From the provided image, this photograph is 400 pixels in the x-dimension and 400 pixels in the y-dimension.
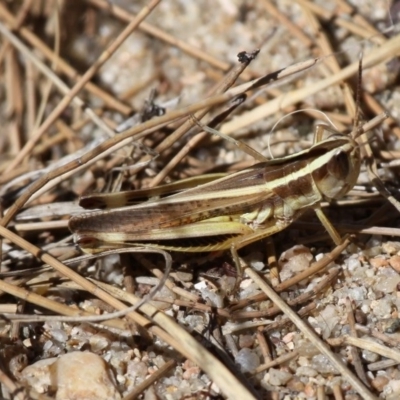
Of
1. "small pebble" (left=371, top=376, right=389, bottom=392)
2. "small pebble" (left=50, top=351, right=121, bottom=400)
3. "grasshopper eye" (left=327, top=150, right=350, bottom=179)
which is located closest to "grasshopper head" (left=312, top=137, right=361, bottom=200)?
"grasshopper eye" (left=327, top=150, right=350, bottom=179)

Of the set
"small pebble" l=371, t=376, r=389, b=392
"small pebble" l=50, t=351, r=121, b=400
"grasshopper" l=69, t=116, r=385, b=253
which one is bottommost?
"small pebble" l=371, t=376, r=389, b=392

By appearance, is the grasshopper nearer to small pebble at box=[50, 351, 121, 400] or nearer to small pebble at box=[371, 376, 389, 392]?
small pebble at box=[50, 351, 121, 400]

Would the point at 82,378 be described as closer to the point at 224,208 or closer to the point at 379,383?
the point at 224,208

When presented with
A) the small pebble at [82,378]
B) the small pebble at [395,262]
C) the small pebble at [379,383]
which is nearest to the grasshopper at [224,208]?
the small pebble at [395,262]

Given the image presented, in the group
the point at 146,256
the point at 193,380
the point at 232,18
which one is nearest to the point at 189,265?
the point at 146,256

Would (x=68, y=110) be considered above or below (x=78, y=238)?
above

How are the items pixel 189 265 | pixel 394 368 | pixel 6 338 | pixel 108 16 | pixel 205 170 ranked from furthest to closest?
pixel 108 16, pixel 205 170, pixel 189 265, pixel 6 338, pixel 394 368

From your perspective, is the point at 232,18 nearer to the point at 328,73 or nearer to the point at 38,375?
the point at 328,73

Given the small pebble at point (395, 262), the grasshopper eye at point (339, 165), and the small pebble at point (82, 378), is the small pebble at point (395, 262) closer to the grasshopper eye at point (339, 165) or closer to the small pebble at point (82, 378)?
the grasshopper eye at point (339, 165)
